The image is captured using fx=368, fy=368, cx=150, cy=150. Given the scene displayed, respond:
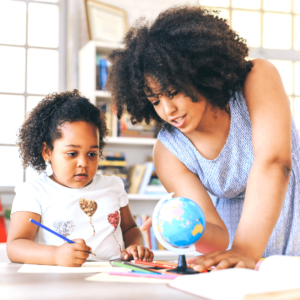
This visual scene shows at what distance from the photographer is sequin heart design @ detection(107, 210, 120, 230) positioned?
1.31 meters

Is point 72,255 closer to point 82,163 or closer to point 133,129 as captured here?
point 82,163

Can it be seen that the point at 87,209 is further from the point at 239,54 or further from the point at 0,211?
the point at 0,211

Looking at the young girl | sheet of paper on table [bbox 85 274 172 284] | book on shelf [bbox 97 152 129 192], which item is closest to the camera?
sheet of paper on table [bbox 85 274 172 284]

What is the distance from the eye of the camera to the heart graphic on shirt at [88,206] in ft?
4.22

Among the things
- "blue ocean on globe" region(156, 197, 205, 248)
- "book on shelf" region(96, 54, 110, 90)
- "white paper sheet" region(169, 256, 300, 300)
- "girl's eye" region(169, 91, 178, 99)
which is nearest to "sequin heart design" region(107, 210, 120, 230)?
"girl's eye" region(169, 91, 178, 99)

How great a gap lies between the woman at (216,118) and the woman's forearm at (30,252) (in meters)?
0.39

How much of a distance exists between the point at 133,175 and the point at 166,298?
7.97 feet

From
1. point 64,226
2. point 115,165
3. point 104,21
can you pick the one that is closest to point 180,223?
point 64,226

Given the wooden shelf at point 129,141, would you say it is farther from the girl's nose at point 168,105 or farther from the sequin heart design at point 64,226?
the girl's nose at point 168,105

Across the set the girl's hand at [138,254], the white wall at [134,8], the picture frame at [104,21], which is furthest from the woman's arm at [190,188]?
the white wall at [134,8]

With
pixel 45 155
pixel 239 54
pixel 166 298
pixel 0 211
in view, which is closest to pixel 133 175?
pixel 0 211

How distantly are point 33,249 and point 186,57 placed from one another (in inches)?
26.1

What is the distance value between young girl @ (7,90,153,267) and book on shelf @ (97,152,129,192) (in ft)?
4.05

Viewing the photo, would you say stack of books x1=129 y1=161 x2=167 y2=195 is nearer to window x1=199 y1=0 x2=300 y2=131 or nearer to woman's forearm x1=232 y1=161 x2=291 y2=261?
window x1=199 y1=0 x2=300 y2=131
